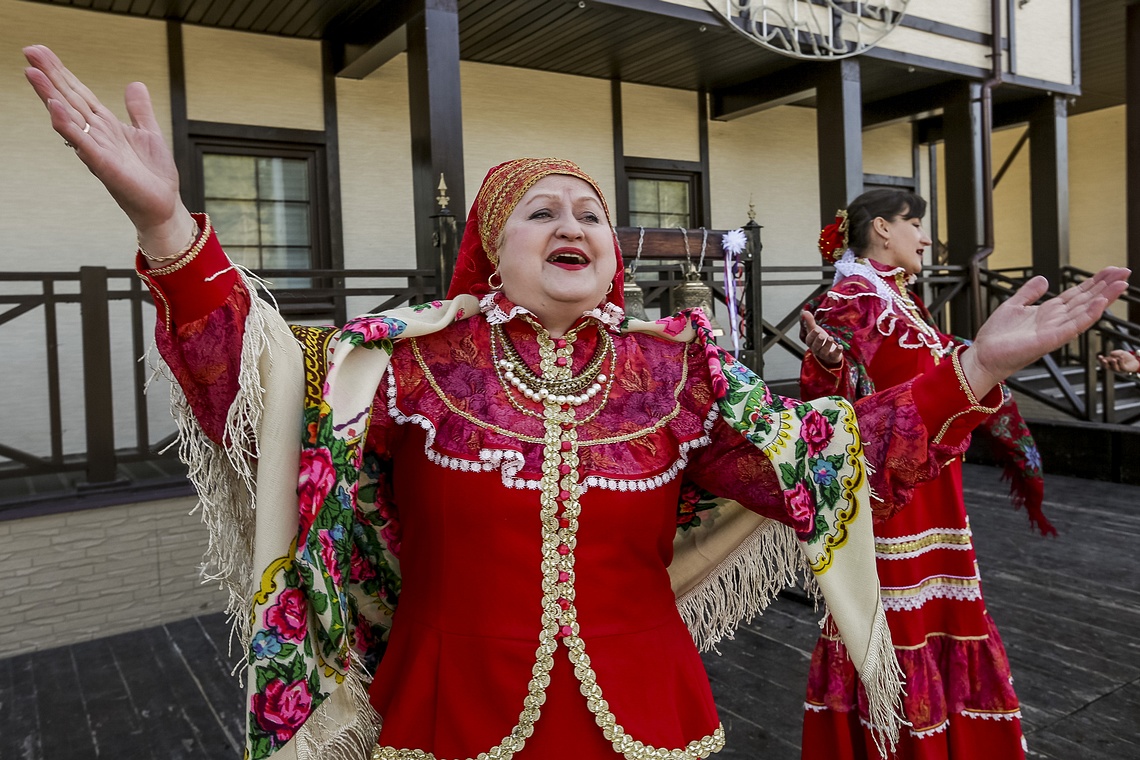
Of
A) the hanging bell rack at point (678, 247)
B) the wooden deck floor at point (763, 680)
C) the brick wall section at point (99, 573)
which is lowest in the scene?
the wooden deck floor at point (763, 680)

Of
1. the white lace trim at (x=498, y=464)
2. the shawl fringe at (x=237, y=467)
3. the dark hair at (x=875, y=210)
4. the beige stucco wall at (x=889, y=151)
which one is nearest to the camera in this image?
the shawl fringe at (x=237, y=467)

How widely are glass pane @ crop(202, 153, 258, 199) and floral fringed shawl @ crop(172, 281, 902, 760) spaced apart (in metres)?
5.17

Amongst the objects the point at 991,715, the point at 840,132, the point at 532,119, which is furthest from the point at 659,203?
the point at 991,715

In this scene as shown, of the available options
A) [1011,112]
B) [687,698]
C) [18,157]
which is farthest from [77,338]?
[1011,112]

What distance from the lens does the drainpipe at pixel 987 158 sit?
26.2 feet

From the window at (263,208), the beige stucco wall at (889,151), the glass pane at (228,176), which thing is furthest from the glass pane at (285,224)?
the beige stucco wall at (889,151)

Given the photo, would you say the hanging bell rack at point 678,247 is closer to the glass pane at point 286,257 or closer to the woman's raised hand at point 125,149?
the woman's raised hand at point 125,149

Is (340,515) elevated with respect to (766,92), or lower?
lower

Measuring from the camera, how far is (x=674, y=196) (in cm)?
838

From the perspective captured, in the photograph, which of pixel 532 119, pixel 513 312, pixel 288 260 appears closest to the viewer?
pixel 513 312

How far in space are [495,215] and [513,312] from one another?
204mm

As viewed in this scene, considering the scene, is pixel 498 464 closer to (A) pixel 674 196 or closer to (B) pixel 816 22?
(B) pixel 816 22

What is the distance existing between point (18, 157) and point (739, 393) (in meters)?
5.57

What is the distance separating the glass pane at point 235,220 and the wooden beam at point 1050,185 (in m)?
8.06
